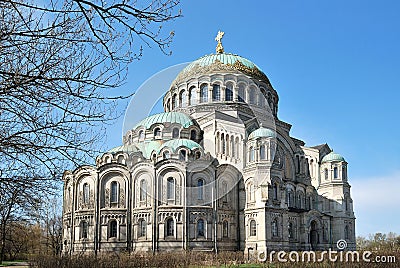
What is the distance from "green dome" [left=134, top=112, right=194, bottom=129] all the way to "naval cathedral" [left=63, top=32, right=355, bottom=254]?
10 cm

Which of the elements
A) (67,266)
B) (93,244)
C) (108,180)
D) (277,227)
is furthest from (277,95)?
(67,266)

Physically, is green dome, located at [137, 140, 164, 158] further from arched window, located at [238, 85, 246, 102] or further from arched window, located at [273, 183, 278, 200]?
arched window, located at [273, 183, 278, 200]

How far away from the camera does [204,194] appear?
126ft

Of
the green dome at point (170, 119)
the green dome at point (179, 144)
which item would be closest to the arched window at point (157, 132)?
the green dome at point (170, 119)

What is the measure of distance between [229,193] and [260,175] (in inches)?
131

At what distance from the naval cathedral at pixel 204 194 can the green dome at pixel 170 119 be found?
0.32 feet

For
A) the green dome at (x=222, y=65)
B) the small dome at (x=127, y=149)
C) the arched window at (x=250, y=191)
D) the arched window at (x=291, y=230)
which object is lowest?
the arched window at (x=291, y=230)

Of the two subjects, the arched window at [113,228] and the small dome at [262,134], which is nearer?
the arched window at [113,228]

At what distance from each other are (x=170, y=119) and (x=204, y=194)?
9.17 m

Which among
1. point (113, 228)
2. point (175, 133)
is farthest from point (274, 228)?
point (113, 228)

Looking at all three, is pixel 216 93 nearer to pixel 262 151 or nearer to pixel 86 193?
pixel 262 151

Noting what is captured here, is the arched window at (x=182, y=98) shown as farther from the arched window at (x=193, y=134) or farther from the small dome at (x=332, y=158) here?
the small dome at (x=332, y=158)

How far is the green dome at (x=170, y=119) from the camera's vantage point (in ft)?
145

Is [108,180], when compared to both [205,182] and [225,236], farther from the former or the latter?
[225,236]
